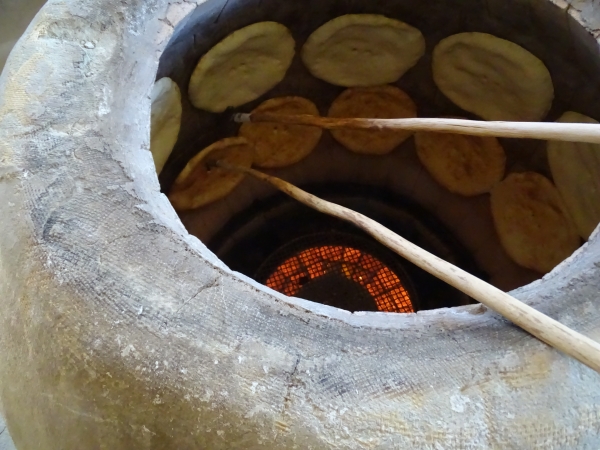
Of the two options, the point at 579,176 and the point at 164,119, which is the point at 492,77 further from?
the point at 164,119

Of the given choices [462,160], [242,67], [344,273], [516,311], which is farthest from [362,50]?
[516,311]

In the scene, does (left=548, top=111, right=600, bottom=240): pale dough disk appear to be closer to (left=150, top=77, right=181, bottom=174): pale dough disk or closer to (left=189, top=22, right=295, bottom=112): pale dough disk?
(left=189, top=22, right=295, bottom=112): pale dough disk

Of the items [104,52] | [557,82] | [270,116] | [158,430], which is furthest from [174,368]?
[557,82]

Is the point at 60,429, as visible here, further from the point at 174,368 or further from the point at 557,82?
the point at 557,82

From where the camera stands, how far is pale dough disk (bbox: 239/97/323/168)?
1.78m

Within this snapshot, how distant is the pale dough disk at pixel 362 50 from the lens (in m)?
1.52

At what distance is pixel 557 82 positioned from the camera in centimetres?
139

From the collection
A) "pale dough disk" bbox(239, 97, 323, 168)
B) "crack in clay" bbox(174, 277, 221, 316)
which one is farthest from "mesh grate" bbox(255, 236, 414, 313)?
"crack in clay" bbox(174, 277, 221, 316)

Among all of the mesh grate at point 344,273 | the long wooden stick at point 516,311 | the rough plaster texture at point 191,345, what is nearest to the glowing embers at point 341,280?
the mesh grate at point 344,273

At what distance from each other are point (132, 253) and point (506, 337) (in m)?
0.57

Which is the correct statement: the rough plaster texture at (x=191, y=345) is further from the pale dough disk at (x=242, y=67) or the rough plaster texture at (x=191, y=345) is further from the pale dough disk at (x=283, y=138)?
the pale dough disk at (x=283, y=138)

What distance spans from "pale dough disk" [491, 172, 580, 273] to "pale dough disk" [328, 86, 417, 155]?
392 mm

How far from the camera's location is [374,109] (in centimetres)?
184

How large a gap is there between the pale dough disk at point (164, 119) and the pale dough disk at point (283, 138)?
39cm
